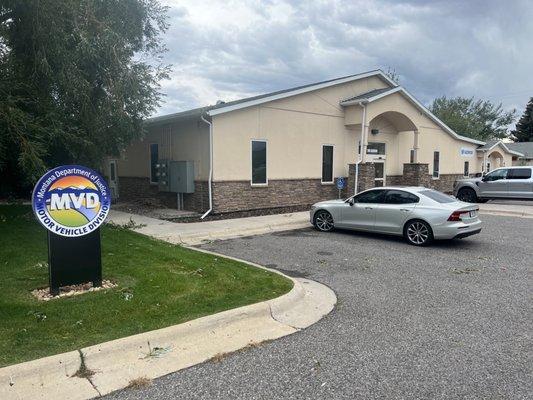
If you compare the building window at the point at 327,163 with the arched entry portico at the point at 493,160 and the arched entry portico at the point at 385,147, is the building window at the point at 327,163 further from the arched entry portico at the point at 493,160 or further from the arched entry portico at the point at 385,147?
the arched entry portico at the point at 493,160

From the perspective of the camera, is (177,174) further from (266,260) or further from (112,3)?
(266,260)

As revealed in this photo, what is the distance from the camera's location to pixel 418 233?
995 cm

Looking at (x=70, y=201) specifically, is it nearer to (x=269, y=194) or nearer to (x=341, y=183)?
(x=269, y=194)

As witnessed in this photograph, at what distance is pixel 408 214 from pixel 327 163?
7853 mm

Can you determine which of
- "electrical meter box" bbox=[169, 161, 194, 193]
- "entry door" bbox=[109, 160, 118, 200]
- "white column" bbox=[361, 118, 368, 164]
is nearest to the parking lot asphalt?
"electrical meter box" bbox=[169, 161, 194, 193]

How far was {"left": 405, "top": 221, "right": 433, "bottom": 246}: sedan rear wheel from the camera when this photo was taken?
9.80m

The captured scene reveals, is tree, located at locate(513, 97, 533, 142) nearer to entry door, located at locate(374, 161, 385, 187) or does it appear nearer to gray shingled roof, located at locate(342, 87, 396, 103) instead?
entry door, located at locate(374, 161, 385, 187)

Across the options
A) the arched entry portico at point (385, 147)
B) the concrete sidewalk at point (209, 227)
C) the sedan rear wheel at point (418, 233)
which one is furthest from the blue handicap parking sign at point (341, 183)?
the sedan rear wheel at point (418, 233)

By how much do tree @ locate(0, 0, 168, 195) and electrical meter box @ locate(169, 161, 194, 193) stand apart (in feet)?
11.1

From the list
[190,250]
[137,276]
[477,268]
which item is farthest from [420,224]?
[137,276]

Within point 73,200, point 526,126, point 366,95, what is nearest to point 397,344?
point 73,200

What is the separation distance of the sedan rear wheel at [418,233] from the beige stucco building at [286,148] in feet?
20.5

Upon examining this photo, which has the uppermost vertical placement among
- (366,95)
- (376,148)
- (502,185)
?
(366,95)

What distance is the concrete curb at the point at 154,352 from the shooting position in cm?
350
